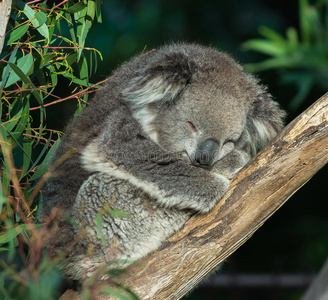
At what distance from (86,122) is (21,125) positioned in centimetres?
36

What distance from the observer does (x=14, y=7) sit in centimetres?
214

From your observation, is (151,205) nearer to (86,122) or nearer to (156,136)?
(156,136)

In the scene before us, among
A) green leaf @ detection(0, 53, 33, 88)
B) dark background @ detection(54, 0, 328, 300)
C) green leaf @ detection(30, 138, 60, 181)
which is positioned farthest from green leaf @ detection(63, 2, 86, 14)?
dark background @ detection(54, 0, 328, 300)

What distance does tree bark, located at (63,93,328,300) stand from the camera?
2113 millimetres

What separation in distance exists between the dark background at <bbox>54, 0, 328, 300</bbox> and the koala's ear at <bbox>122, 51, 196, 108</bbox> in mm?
2573

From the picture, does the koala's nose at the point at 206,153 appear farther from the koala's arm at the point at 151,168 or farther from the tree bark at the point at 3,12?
the tree bark at the point at 3,12

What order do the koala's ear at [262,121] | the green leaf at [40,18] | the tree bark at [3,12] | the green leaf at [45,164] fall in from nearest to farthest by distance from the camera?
the tree bark at [3,12], the green leaf at [40,18], the green leaf at [45,164], the koala's ear at [262,121]

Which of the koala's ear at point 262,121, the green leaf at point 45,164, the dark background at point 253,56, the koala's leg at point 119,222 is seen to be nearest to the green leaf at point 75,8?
the green leaf at point 45,164

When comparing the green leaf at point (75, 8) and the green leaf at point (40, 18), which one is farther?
the green leaf at point (75, 8)

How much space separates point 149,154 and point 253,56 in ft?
12.4

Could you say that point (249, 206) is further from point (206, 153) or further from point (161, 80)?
point (161, 80)

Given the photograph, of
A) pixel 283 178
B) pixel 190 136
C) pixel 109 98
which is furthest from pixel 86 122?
pixel 283 178

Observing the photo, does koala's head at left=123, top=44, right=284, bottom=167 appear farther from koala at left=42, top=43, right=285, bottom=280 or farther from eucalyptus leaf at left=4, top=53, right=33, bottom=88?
eucalyptus leaf at left=4, top=53, right=33, bottom=88

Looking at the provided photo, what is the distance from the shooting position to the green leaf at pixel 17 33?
6.92ft
